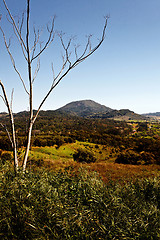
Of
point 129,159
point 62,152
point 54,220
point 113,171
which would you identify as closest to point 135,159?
point 129,159

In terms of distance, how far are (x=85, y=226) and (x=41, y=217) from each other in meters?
0.88

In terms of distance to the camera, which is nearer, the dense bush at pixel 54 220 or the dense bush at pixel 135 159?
the dense bush at pixel 54 220

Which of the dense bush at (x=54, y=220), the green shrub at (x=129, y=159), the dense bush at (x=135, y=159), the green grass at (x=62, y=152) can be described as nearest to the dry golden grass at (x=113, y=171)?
the dense bush at (x=54, y=220)

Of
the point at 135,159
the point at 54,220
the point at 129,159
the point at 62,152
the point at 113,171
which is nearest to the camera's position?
the point at 54,220

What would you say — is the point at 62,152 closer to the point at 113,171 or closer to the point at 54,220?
the point at 113,171

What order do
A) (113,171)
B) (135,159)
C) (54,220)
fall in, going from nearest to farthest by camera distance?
(54,220) → (113,171) → (135,159)

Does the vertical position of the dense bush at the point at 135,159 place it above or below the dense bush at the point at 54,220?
below

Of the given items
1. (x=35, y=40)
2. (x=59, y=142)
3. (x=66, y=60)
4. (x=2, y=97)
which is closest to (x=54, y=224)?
(x=2, y=97)

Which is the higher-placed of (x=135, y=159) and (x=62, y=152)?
(x=62, y=152)

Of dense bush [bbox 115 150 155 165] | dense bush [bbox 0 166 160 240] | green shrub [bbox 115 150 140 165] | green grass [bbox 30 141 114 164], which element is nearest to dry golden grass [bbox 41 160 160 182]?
dense bush [bbox 0 166 160 240]

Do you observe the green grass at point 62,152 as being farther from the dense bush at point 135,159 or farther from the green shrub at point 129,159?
the dense bush at point 135,159

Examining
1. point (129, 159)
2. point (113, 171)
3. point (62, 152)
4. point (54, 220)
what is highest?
point (54, 220)

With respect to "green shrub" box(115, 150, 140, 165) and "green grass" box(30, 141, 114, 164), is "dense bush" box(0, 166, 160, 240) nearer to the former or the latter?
"green grass" box(30, 141, 114, 164)

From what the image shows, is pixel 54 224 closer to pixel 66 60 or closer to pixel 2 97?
pixel 2 97
